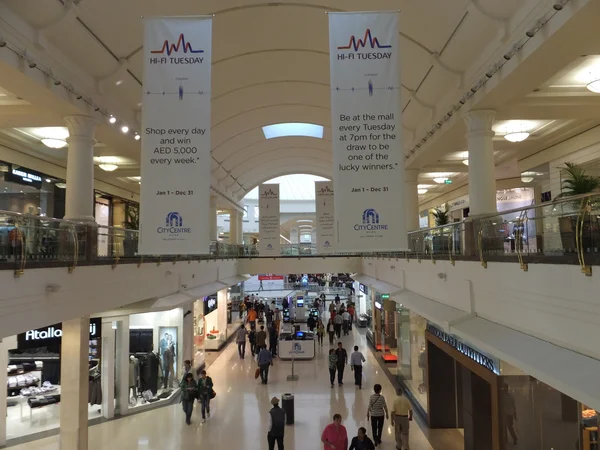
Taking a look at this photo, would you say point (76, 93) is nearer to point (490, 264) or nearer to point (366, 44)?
point (366, 44)

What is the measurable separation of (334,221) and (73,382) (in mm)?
5575

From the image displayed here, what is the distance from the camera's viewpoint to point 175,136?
684cm

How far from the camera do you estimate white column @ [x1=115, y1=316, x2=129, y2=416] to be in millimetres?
11375

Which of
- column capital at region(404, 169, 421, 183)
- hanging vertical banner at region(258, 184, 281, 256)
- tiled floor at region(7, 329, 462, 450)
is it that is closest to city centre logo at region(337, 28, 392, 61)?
tiled floor at region(7, 329, 462, 450)

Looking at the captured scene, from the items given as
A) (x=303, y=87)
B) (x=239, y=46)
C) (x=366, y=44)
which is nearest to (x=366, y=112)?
(x=366, y=44)

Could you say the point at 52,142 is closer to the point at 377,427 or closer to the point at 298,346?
the point at 377,427

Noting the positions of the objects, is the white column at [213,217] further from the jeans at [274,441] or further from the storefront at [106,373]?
the jeans at [274,441]

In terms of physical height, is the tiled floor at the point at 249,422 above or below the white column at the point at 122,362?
below

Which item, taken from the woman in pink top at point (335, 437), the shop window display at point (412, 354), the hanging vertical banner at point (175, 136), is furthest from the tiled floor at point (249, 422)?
the hanging vertical banner at point (175, 136)

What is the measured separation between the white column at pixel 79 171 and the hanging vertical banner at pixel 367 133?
562 cm

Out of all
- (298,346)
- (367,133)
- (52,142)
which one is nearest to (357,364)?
(298,346)

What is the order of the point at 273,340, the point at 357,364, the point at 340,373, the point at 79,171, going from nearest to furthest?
the point at 79,171 < the point at 357,364 < the point at 340,373 < the point at 273,340

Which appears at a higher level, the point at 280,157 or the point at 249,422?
the point at 280,157

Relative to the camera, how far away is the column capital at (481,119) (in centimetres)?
935
